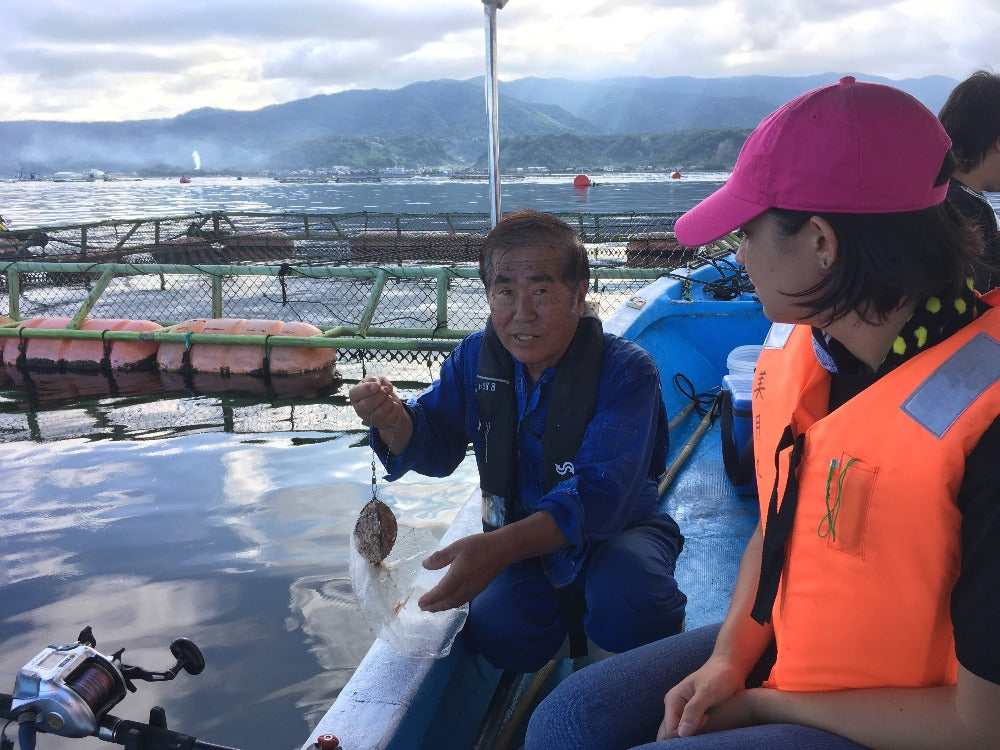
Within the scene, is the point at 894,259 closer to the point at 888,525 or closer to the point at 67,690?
the point at 888,525

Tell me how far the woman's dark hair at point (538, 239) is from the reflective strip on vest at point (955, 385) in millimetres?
1135

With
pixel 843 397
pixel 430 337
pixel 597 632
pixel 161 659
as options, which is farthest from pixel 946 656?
pixel 430 337

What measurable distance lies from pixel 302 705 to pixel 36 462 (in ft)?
12.7

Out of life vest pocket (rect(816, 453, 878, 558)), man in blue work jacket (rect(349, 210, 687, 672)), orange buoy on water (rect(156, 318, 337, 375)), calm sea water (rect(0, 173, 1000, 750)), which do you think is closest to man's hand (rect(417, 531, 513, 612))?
man in blue work jacket (rect(349, 210, 687, 672))

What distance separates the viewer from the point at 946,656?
1.18m

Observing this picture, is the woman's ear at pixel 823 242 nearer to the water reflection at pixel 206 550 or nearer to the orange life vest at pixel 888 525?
the orange life vest at pixel 888 525

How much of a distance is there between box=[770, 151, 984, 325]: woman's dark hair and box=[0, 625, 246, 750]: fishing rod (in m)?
1.41

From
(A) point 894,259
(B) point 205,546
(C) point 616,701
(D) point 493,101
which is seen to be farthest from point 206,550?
(A) point 894,259

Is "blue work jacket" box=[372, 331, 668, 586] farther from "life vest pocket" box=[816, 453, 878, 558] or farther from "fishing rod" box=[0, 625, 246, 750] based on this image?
"fishing rod" box=[0, 625, 246, 750]

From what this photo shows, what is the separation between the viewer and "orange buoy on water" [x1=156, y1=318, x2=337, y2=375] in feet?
25.9

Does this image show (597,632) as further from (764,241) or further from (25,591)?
(25,591)

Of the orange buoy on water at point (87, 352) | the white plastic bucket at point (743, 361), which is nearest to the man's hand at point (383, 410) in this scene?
the white plastic bucket at point (743, 361)

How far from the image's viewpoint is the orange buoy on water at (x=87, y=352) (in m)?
8.36

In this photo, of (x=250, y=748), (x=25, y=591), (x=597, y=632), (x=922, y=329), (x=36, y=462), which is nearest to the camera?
(x=922, y=329)
